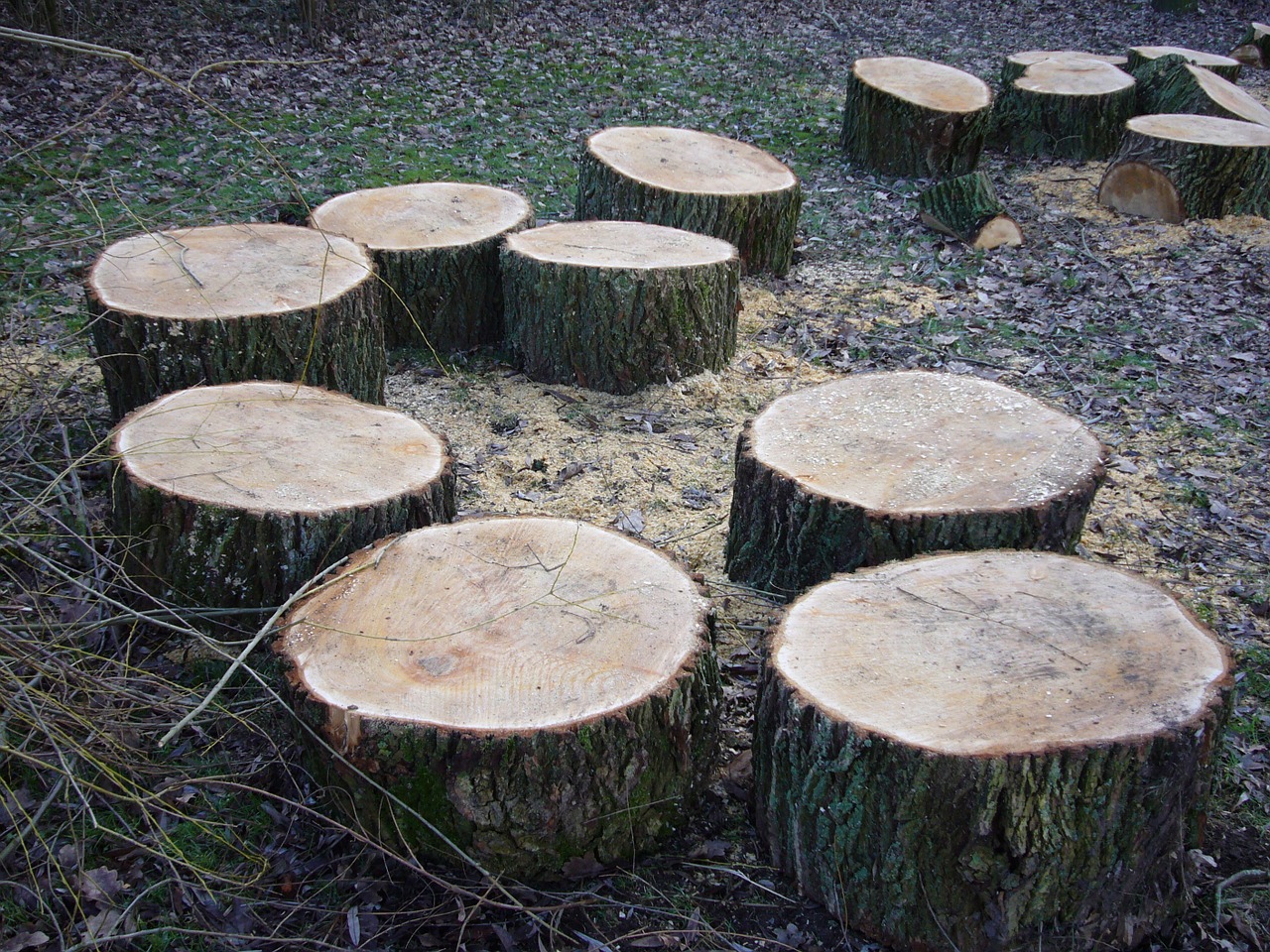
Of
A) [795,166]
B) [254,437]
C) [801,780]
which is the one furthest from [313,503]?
[795,166]

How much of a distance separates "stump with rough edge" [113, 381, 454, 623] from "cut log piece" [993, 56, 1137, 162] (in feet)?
22.7

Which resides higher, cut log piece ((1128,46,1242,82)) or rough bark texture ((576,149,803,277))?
cut log piece ((1128,46,1242,82))

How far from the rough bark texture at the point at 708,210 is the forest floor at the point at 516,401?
0.24 m

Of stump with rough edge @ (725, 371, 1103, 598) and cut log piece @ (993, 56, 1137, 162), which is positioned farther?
cut log piece @ (993, 56, 1137, 162)

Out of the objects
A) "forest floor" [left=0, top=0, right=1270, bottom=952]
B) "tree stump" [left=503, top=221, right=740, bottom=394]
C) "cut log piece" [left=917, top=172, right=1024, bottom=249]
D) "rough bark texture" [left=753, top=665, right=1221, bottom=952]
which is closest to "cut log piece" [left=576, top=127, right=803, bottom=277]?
"forest floor" [left=0, top=0, right=1270, bottom=952]

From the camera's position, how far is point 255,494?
9.23 ft

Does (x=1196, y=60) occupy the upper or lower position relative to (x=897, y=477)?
upper

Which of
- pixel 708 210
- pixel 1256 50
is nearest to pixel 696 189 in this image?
pixel 708 210

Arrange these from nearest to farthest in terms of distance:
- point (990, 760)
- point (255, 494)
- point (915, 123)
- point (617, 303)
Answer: point (990, 760) → point (255, 494) → point (617, 303) → point (915, 123)

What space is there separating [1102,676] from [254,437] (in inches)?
95.3

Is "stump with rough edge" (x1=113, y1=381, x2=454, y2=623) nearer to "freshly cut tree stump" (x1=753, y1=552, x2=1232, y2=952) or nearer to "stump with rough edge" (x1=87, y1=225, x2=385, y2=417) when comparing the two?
"stump with rough edge" (x1=87, y1=225, x2=385, y2=417)

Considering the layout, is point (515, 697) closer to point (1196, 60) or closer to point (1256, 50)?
point (1196, 60)

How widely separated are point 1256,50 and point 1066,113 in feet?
18.8

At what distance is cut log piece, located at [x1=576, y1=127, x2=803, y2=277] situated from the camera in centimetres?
552
